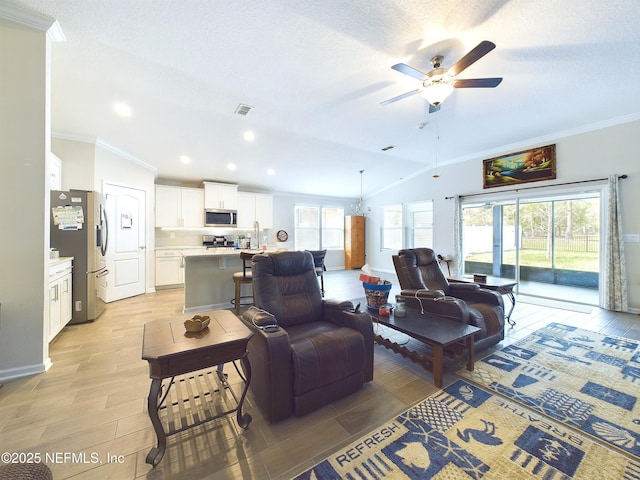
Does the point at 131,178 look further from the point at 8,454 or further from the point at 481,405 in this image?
the point at 481,405

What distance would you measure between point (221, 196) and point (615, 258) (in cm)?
750

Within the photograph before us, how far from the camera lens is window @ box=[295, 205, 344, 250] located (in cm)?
812

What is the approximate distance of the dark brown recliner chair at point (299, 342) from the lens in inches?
66.1

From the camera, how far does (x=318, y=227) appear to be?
8.38 metres

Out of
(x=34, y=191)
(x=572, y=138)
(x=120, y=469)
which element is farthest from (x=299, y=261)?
(x=572, y=138)

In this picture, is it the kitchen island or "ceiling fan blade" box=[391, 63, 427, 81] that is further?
the kitchen island

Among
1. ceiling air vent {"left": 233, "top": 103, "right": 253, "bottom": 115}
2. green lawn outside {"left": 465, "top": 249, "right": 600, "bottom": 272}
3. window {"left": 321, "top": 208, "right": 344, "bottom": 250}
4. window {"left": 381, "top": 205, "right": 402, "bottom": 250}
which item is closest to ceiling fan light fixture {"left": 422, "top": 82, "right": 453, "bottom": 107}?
ceiling air vent {"left": 233, "top": 103, "right": 253, "bottom": 115}

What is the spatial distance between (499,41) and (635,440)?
10.6 ft

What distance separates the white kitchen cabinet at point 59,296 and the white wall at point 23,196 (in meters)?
0.37

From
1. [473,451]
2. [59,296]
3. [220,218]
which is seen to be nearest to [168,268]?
[220,218]

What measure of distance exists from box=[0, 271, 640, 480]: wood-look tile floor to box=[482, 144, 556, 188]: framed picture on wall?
14.7 ft

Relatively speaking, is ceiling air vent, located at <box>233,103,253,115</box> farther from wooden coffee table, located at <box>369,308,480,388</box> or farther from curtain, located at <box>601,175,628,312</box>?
curtain, located at <box>601,175,628,312</box>

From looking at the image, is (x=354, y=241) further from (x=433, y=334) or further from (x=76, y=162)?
(x=76, y=162)

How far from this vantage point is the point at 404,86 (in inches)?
125
